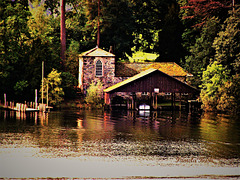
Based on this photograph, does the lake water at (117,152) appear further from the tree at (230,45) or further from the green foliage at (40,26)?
the green foliage at (40,26)

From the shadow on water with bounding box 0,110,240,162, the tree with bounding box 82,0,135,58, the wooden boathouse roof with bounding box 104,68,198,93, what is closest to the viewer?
the shadow on water with bounding box 0,110,240,162

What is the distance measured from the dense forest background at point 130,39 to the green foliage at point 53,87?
164cm

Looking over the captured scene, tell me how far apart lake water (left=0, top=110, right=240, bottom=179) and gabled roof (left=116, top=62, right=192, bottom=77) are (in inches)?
1456

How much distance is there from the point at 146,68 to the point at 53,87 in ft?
57.5

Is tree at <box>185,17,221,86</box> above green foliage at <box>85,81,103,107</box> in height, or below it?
above

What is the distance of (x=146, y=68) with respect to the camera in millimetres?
81938

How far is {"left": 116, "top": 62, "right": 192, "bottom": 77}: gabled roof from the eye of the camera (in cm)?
8069

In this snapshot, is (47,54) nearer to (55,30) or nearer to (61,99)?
(61,99)

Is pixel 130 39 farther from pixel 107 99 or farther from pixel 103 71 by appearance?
pixel 107 99

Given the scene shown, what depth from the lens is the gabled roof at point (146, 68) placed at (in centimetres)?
8069

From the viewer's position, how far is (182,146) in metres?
31.0

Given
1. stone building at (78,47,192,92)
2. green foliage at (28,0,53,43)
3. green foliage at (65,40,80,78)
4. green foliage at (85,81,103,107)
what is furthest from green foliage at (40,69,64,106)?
green foliage at (65,40,80,78)

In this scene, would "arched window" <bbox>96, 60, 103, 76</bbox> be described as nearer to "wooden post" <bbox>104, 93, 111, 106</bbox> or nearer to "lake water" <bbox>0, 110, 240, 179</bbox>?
"wooden post" <bbox>104, 93, 111, 106</bbox>

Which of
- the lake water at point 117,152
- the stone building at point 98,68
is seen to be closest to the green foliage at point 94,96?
the stone building at point 98,68
